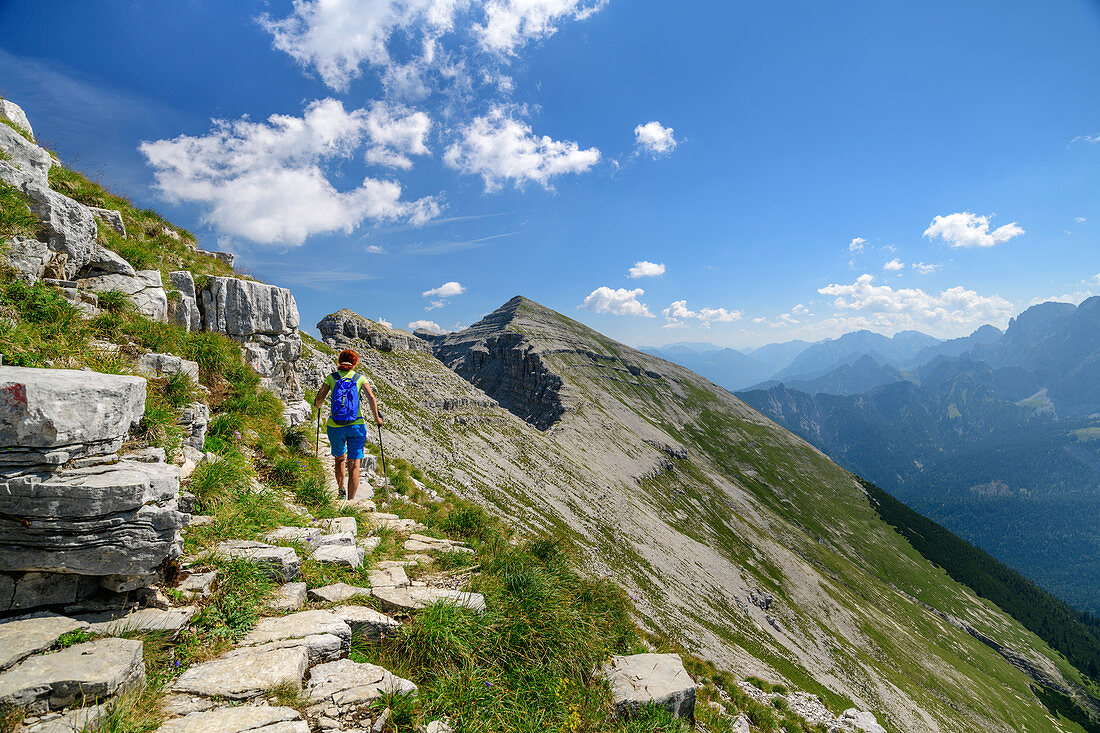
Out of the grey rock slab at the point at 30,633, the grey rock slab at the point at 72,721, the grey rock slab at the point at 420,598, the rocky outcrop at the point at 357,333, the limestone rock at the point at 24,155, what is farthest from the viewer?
the rocky outcrop at the point at 357,333

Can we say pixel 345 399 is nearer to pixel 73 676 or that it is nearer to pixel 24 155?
pixel 73 676

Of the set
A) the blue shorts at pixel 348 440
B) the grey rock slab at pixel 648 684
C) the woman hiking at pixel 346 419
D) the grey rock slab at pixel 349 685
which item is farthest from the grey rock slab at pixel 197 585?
the grey rock slab at pixel 648 684

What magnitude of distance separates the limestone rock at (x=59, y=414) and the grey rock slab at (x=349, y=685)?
453 cm

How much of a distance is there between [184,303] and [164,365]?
4.45 meters

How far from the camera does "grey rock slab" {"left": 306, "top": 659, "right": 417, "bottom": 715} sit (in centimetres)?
523

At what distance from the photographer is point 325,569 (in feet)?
25.5

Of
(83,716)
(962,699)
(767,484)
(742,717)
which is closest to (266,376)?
(83,716)

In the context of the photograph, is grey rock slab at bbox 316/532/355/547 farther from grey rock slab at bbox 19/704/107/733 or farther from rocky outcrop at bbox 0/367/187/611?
grey rock slab at bbox 19/704/107/733

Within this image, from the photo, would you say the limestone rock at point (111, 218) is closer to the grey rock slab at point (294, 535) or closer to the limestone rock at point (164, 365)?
the limestone rock at point (164, 365)

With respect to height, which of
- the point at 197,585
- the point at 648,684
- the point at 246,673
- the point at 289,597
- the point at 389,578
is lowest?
the point at 648,684

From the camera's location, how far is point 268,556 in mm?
7004

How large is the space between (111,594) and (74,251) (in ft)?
33.4

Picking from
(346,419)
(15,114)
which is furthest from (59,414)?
(15,114)

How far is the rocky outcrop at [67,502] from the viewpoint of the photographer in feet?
16.6
